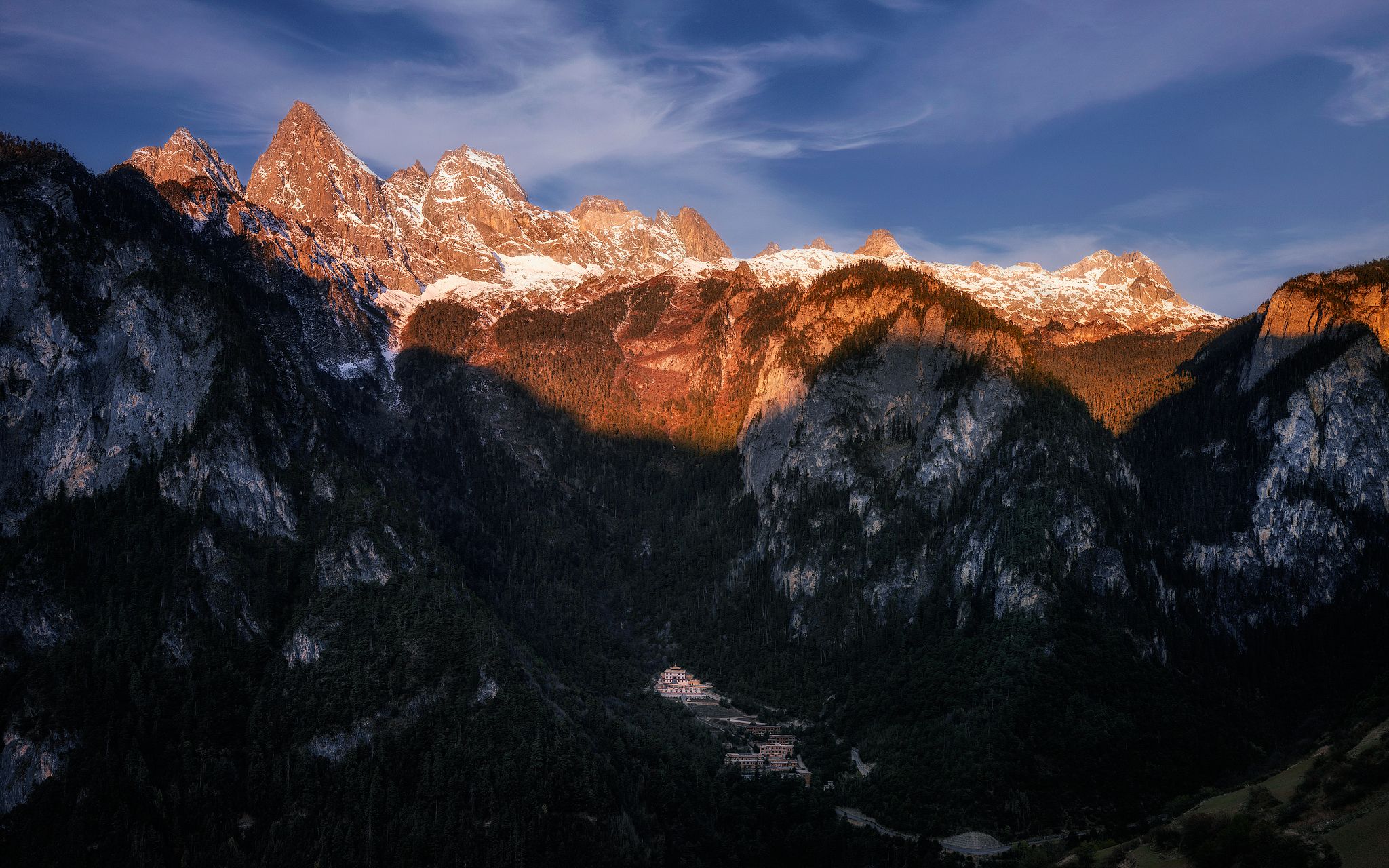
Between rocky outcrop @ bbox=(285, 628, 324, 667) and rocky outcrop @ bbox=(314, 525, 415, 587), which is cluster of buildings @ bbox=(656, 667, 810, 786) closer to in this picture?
rocky outcrop @ bbox=(314, 525, 415, 587)

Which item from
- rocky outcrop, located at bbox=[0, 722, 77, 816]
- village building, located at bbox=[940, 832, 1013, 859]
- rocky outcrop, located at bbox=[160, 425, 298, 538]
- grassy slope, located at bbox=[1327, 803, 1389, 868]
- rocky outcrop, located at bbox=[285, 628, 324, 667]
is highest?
rocky outcrop, located at bbox=[160, 425, 298, 538]

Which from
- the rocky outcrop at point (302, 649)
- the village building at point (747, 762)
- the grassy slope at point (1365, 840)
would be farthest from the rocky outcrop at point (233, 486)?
the grassy slope at point (1365, 840)

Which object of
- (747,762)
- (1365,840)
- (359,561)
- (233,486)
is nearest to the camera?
(1365,840)

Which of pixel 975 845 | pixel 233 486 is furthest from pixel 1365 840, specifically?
pixel 233 486

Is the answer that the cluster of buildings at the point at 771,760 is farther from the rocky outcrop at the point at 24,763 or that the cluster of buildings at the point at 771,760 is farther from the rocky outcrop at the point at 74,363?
the rocky outcrop at the point at 74,363

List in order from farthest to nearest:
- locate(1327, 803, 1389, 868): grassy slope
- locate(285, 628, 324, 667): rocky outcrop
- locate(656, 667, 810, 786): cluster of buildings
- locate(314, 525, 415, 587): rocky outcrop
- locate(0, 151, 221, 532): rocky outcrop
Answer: locate(314, 525, 415, 587): rocky outcrop → locate(0, 151, 221, 532): rocky outcrop → locate(656, 667, 810, 786): cluster of buildings → locate(285, 628, 324, 667): rocky outcrop → locate(1327, 803, 1389, 868): grassy slope

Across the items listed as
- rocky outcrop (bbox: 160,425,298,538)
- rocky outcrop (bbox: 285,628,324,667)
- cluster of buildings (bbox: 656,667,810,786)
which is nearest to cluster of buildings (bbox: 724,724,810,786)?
cluster of buildings (bbox: 656,667,810,786)

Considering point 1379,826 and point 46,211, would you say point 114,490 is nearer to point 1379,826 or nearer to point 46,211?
point 46,211

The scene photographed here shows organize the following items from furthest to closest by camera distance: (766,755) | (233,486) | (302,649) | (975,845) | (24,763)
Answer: (233,486) → (766,755) → (302,649) → (24,763) → (975,845)

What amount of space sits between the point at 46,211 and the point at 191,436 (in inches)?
1901

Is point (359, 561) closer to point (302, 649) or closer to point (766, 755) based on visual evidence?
point (302, 649)

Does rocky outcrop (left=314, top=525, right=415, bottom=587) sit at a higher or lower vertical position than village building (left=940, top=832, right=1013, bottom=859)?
higher

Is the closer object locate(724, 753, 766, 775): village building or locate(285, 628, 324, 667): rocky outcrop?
locate(285, 628, 324, 667): rocky outcrop

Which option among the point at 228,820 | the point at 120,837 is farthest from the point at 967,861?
the point at 120,837
